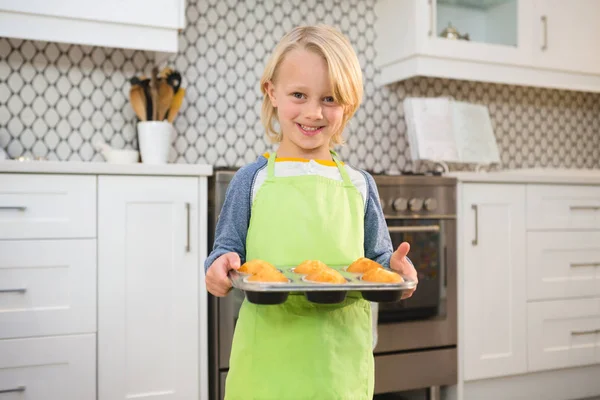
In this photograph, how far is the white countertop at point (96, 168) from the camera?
6.23 ft

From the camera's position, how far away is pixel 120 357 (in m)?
2.01

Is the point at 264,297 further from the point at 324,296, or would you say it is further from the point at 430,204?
the point at 430,204

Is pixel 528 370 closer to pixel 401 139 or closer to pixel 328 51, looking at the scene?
pixel 401 139

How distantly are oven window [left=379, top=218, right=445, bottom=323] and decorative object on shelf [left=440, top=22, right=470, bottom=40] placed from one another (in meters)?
0.89

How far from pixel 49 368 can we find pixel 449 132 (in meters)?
1.95

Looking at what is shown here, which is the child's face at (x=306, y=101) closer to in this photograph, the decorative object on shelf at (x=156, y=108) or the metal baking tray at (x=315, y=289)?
the metal baking tray at (x=315, y=289)

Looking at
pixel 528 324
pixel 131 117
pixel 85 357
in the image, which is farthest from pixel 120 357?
pixel 528 324

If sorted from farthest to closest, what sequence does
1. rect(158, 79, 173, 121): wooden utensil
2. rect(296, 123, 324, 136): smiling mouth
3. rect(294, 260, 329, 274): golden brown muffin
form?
rect(158, 79, 173, 121): wooden utensil → rect(296, 123, 324, 136): smiling mouth → rect(294, 260, 329, 274): golden brown muffin

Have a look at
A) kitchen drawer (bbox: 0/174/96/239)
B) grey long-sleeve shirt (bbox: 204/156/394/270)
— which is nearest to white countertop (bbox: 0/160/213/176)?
kitchen drawer (bbox: 0/174/96/239)

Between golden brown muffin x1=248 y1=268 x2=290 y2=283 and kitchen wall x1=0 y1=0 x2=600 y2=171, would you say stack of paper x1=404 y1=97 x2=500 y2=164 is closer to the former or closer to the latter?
kitchen wall x1=0 y1=0 x2=600 y2=171

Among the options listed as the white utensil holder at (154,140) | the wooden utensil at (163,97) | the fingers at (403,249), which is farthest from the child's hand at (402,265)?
the wooden utensil at (163,97)

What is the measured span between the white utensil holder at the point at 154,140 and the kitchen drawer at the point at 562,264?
152cm

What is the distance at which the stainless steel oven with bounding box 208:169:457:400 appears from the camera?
2.31m

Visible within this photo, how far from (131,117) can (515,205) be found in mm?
1616
